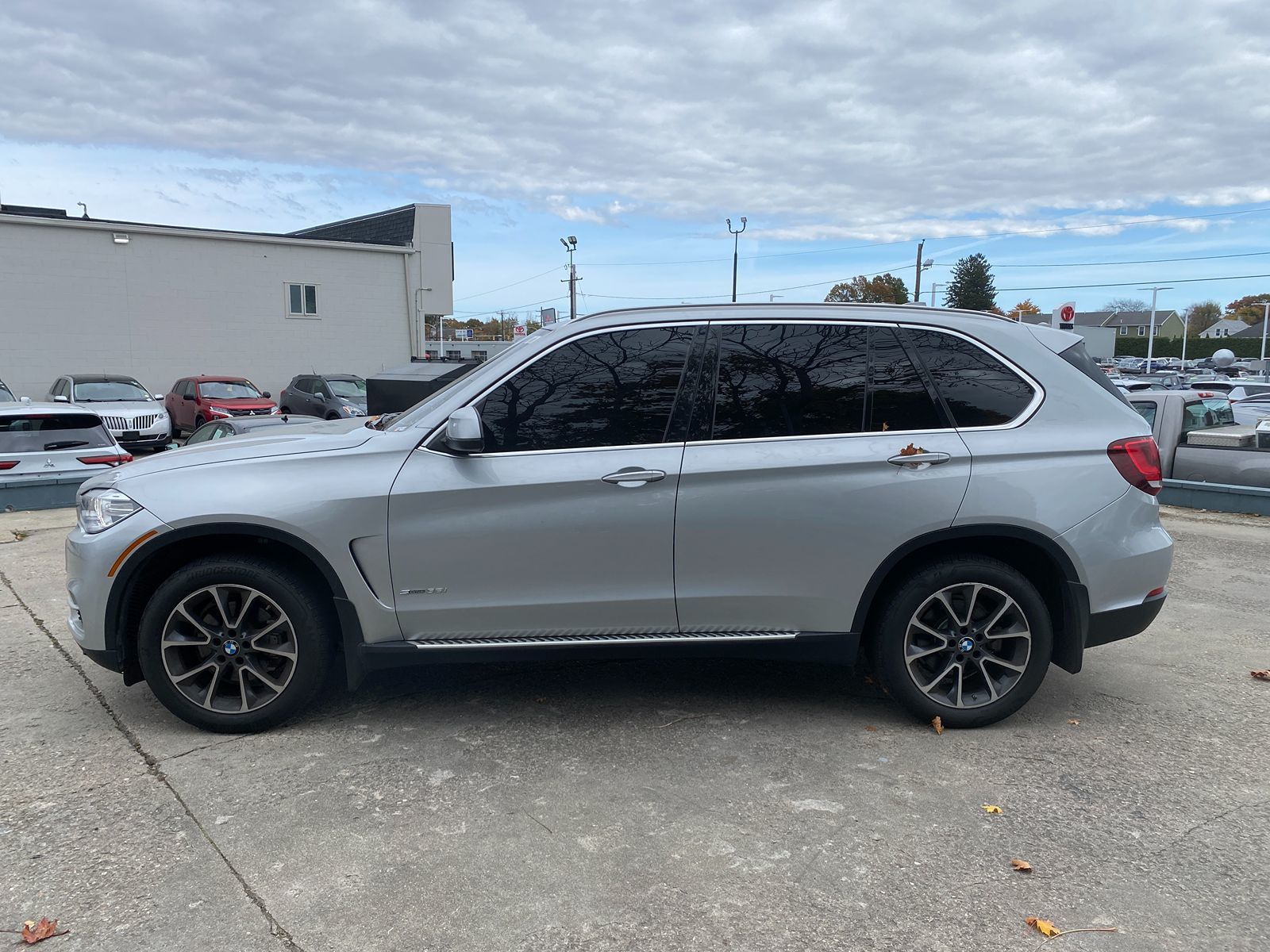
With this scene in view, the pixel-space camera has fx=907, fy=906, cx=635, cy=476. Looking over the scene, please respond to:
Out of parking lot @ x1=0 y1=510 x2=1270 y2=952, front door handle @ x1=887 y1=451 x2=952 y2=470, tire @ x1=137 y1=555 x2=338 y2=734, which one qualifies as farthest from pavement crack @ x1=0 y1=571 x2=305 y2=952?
front door handle @ x1=887 y1=451 x2=952 y2=470

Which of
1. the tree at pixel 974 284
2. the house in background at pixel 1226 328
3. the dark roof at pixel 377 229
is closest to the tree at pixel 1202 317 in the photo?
the house in background at pixel 1226 328

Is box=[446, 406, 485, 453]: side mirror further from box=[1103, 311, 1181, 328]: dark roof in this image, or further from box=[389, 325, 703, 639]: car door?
box=[1103, 311, 1181, 328]: dark roof

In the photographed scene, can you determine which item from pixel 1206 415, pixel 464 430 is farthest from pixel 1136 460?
pixel 1206 415

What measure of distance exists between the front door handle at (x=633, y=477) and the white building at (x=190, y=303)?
25.1 metres

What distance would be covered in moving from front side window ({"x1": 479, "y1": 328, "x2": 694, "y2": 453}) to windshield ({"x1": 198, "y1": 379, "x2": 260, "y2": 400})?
18.3 m

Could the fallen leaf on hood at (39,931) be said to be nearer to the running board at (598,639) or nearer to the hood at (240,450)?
the running board at (598,639)

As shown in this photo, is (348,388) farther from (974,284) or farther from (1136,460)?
(974,284)

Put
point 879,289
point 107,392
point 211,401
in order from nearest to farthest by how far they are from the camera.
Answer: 1. point 107,392
2. point 211,401
3. point 879,289

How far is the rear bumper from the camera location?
13.0ft

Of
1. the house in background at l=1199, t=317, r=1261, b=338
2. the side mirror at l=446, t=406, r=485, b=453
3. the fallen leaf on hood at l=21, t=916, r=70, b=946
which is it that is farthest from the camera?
the house in background at l=1199, t=317, r=1261, b=338

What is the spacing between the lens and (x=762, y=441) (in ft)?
12.8

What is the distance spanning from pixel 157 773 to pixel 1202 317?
141900 mm

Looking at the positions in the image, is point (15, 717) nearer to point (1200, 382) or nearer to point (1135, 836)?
point (1135, 836)

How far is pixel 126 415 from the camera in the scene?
1681 cm
